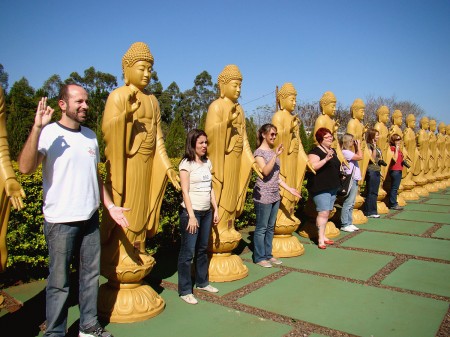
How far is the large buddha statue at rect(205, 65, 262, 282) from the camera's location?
14.6ft

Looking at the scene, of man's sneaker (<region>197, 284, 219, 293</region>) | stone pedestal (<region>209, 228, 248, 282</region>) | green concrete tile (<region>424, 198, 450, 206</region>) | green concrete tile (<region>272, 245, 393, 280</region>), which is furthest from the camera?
green concrete tile (<region>424, 198, 450, 206</region>)

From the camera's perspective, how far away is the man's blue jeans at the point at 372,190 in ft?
27.1

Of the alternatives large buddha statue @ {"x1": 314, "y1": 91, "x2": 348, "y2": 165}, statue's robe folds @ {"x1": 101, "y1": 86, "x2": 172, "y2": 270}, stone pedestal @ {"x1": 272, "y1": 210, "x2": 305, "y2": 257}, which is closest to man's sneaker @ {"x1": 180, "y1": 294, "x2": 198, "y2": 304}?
statue's robe folds @ {"x1": 101, "y1": 86, "x2": 172, "y2": 270}

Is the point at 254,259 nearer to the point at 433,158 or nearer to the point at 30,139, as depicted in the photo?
the point at 30,139

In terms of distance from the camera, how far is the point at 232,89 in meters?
4.61

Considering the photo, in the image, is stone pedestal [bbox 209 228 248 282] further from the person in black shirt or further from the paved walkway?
the person in black shirt

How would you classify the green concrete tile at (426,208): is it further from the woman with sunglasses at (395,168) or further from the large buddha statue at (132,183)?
the large buddha statue at (132,183)

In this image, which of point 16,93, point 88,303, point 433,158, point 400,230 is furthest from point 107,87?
point 88,303

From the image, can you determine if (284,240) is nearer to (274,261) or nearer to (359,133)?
(274,261)

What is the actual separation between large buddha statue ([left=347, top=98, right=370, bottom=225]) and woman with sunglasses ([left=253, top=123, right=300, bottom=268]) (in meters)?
3.06

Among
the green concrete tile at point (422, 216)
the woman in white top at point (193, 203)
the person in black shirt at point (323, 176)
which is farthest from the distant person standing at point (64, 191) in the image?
the green concrete tile at point (422, 216)

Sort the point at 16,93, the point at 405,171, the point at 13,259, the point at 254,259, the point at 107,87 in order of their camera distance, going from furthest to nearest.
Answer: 1. the point at 107,87
2. the point at 16,93
3. the point at 405,171
4. the point at 254,259
5. the point at 13,259

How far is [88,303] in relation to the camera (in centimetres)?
305

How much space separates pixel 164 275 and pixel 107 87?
37.8 metres
